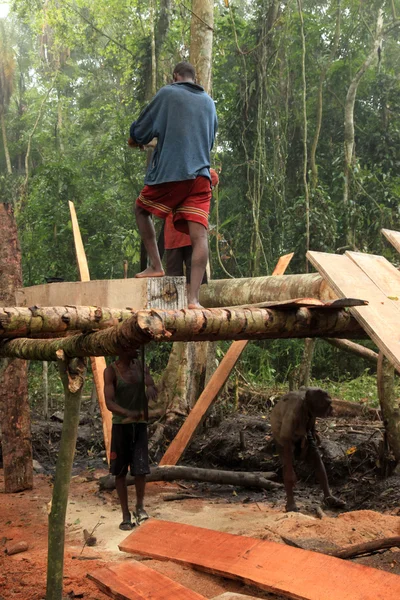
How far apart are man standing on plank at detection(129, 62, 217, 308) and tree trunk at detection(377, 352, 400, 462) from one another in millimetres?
2813

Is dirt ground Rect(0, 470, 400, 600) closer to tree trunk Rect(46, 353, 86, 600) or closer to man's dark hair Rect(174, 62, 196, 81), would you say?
tree trunk Rect(46, 353, 86, 600)

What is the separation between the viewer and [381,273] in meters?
4.93

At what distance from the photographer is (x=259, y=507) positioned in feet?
21.4

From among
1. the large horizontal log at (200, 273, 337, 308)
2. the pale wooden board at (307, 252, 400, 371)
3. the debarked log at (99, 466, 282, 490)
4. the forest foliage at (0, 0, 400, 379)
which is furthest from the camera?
the forest foliage at (0, 0, 400, 379)

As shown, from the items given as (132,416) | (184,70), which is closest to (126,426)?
(132,416)

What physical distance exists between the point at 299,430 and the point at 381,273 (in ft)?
6.76

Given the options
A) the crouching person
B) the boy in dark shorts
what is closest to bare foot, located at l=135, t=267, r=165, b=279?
the boy in dark shorts

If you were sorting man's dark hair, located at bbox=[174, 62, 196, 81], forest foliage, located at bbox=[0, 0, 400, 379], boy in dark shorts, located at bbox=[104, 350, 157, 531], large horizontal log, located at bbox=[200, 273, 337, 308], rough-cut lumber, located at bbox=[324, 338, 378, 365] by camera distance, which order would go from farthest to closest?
forest foliage, located at bbox=[0, 0, 400, 379] < rough-cut lumber, located at bbox=[324, 338, 378, 365] < large horizontal log, located at bbox=[200, 273, 337, 308] < boy in dark shorts, located at bbox=[104, 350, 157, 531] < man's dark hair, located at bbox=[174, 62, 196, 81]

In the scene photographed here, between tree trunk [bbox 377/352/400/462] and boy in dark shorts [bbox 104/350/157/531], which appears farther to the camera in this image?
tree trunk [bbox 377/352/400/462]

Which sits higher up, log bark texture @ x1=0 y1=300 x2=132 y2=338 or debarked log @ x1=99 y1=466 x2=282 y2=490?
log bark texture @ x1=0 y1=300 x2=132 y2=338

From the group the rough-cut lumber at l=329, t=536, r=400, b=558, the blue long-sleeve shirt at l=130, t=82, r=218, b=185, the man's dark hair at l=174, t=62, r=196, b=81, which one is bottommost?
the rough-cut lumber at l=329, t=536, r=400, b=558

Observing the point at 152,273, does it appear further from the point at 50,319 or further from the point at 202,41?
the point at 202,41

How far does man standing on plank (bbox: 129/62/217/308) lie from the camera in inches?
170

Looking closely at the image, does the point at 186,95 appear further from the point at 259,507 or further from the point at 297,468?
the point at 297,468
